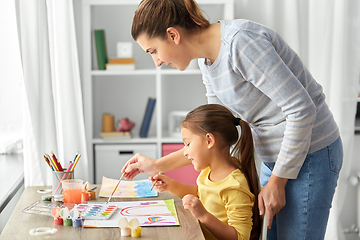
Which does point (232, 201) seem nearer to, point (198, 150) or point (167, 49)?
point (198, 150)

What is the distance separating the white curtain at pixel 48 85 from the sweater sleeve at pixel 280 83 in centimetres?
114

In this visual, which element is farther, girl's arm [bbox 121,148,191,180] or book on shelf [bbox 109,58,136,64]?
book on shelf [bbox 109,58,136,64]

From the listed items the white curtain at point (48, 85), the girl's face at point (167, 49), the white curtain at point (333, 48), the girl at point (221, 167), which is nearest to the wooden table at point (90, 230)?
the girl at point (221, 167)

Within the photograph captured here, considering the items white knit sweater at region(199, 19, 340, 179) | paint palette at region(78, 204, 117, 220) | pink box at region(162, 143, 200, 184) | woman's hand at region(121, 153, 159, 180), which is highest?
white knit sweater at region(199, 19, 340, 179)

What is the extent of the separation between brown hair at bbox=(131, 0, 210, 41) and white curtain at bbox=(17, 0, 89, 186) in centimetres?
90

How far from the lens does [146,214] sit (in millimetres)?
1223

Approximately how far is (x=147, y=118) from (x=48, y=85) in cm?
82

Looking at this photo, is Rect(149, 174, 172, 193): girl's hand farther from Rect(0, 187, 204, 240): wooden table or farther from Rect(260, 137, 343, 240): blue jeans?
Rect(260, 137, 343, 240): blue jeans

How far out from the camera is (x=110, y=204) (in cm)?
131

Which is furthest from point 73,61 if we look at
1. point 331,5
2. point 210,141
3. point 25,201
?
point 331,5

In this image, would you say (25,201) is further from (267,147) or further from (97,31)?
(97,31)

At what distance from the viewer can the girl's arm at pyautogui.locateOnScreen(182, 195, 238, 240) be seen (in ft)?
3.84

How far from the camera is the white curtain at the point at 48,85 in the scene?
1884 millimetres

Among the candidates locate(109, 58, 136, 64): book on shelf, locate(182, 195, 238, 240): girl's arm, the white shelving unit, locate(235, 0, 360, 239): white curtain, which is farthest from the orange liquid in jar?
locate(235, 0, 360, 239): white curtain
